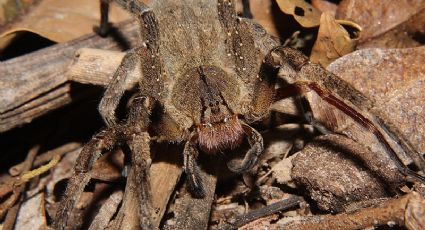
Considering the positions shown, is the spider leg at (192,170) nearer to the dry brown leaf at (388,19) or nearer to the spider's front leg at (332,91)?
the spider's front leg at (332,91)

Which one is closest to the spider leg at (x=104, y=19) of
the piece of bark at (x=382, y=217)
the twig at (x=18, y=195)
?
the twig at (x=18, y=195)

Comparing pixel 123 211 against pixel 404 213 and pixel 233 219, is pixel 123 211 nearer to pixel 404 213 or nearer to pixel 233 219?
pixel 233 219

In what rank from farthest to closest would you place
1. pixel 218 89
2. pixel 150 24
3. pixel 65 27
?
pixel 65 27 < pixel 150 24 < pixel 218 89

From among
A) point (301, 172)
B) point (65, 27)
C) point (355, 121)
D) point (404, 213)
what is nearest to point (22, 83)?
point (65, 27)

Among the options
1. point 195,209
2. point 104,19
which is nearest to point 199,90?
point 195,209

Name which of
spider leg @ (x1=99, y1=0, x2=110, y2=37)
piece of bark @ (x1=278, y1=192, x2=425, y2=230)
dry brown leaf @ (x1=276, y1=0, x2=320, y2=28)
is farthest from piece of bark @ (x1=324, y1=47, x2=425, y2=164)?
spider leg @ (x1=99, y1=0, x2=110, y2=37)

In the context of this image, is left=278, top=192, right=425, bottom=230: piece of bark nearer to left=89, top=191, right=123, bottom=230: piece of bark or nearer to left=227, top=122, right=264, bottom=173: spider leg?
left=227, top=122, right=264, bottom=173: spider leg

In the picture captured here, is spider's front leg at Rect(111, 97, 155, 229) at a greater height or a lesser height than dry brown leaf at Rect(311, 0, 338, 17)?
lesser
